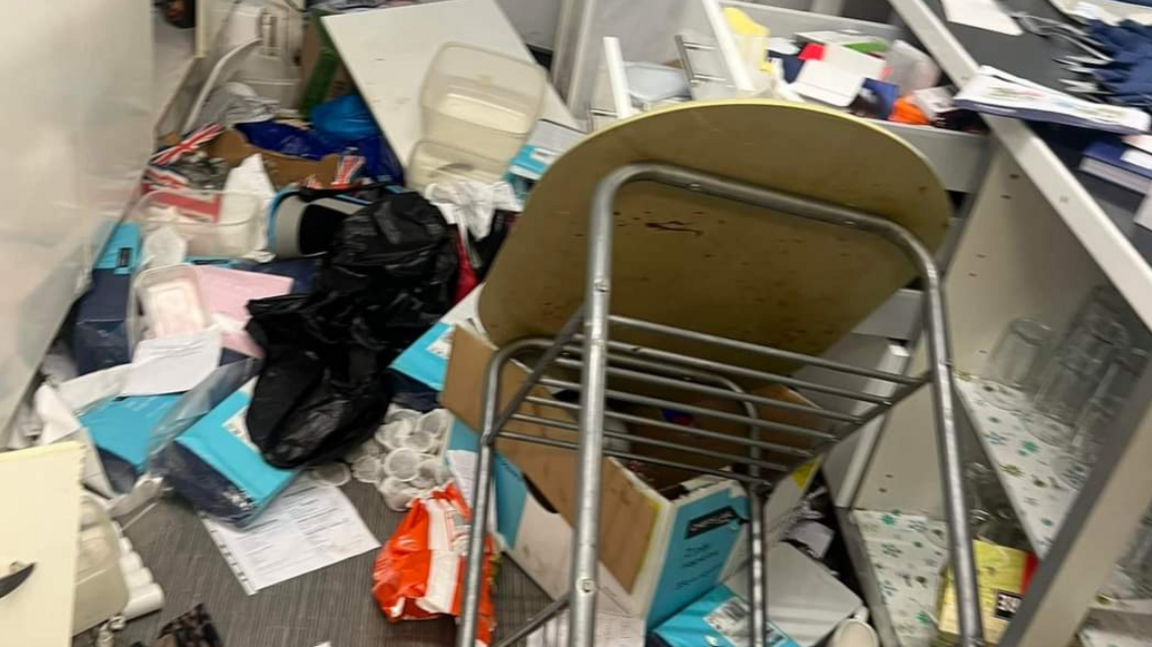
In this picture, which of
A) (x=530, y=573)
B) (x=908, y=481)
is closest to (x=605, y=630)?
(x=530, y=573)

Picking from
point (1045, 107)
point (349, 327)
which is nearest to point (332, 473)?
point (349, 327)

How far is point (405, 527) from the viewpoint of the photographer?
66.7 inches

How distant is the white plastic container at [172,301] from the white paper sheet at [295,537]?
401 millimetres

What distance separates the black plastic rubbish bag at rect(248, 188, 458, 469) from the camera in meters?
1.83

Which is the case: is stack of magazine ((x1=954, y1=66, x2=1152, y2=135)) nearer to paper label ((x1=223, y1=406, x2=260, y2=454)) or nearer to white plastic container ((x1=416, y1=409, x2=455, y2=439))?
white plastic container ((x1=416, y1=409, x2=455, y2=439))

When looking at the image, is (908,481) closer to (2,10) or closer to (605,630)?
(605,630)

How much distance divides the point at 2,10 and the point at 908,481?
5.24 ft

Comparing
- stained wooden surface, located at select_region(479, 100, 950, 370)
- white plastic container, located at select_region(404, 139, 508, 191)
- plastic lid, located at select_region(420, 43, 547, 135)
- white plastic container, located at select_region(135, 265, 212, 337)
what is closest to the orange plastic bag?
stained wooden surface, located at select_region(479, 100, 950, 370)

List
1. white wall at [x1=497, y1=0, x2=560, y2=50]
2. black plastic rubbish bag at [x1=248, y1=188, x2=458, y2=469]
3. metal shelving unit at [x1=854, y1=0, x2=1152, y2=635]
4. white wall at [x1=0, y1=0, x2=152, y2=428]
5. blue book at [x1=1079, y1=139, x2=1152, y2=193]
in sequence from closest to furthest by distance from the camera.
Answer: metal shelving unit at [x1=854, y1=0, x2=1152, y2=635], blue book at [x1=1079, y1=139, x2=1152, y2=193], white wall at [x1=0, y1=0, x2=152, y2=428], black plastic rubbish bag at [x1=248, y1=188, x2=458, y2=469], white wall at [x1=497, y1=0, x2=560, y2=50]

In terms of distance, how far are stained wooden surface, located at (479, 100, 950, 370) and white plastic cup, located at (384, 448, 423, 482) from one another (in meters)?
0.61

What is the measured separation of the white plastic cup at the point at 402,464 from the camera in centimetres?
187

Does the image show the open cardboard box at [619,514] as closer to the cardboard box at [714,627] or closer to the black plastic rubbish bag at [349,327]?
the cardboard box at [714,627]

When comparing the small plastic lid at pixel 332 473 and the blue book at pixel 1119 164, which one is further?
the small plastic lid at pixel 332 473

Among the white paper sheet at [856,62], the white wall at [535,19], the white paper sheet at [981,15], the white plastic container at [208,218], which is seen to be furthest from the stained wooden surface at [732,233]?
the white wall at [535,19]
